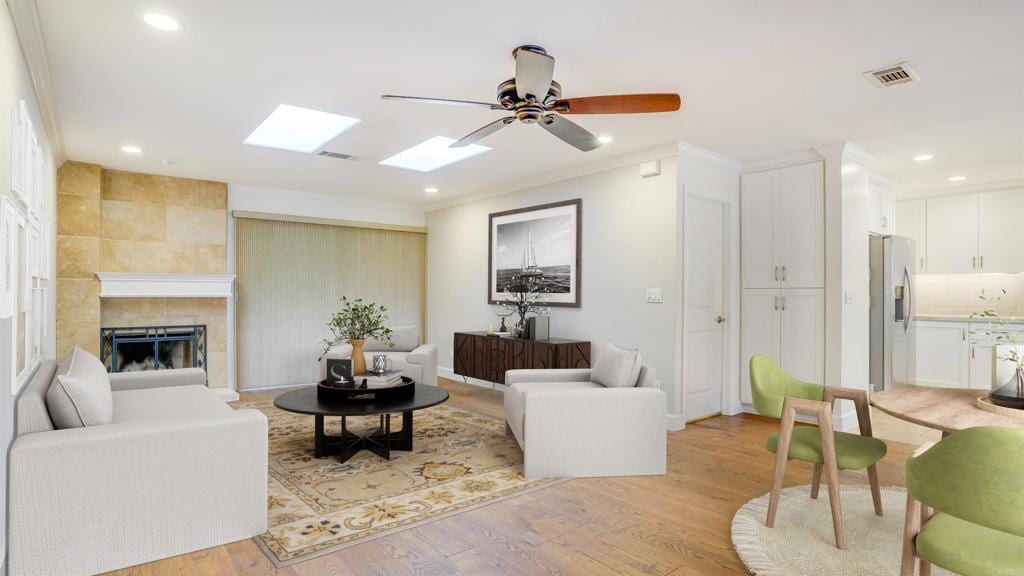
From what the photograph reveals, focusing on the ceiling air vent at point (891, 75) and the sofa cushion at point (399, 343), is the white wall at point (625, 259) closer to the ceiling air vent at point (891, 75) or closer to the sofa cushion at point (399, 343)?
the sofa cushion at point (399, 343)

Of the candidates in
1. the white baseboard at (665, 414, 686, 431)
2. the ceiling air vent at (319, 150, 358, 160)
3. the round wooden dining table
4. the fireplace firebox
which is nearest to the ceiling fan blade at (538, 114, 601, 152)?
the round wooden dining table

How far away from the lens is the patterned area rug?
103 inches

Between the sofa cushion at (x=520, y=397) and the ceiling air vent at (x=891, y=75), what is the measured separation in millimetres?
2515

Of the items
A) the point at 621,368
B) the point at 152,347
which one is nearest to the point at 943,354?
the point at 621,368

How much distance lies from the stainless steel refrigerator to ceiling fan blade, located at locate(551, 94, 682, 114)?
3.33 meters

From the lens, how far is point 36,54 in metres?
2.80

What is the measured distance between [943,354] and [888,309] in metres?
2.12

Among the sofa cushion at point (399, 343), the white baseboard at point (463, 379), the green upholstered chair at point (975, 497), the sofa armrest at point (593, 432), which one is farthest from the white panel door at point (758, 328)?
the sofa cushion at point (399, 343)

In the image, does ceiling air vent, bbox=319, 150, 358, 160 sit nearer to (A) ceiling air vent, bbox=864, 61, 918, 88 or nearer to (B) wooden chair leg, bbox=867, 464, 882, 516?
(A) ceiling air vent, bbox=864, 61, 918, 88

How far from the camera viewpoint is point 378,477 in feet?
11.1

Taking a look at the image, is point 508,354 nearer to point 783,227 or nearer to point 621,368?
point 621,368

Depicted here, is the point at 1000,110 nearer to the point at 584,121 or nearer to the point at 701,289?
the point at 701,289

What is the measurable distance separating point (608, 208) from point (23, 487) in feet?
14.6

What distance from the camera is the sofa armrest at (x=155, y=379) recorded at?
394 centimetres
